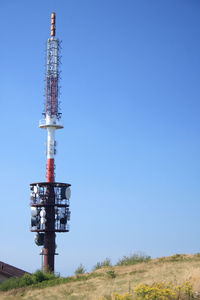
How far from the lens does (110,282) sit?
33.8 m

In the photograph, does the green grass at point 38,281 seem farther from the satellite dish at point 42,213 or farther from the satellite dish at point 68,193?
the satellite dish at point 68,193

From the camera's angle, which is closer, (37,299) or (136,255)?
(37,299)

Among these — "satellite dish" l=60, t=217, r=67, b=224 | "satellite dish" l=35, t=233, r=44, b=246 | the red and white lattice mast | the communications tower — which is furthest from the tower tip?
"satellite dish" l=35, t=233, r=44, b=246

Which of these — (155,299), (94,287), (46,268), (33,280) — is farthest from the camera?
(46,268)

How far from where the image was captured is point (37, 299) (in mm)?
33094

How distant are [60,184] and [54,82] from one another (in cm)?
1687

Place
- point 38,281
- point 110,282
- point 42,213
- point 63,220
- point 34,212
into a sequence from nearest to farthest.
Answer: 1. point 110,282
2. point 38,281
3. point 42,213
4. point 34,212
5. point 63,220

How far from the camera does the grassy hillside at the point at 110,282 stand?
29312 millimetres

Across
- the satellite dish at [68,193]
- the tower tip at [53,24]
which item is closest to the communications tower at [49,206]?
the satellite dish at [68,193]

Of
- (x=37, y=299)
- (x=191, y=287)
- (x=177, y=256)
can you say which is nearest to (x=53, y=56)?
(x=177, y=256)

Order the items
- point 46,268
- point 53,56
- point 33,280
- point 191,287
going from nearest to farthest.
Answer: point 191,287
point 33,280
point 46,268
point 53,56

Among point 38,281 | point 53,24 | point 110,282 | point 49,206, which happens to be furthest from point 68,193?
point 110,282

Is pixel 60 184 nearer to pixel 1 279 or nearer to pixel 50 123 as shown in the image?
pixel 50 123

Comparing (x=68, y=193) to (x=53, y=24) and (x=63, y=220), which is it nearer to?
(x=63, y=220)
